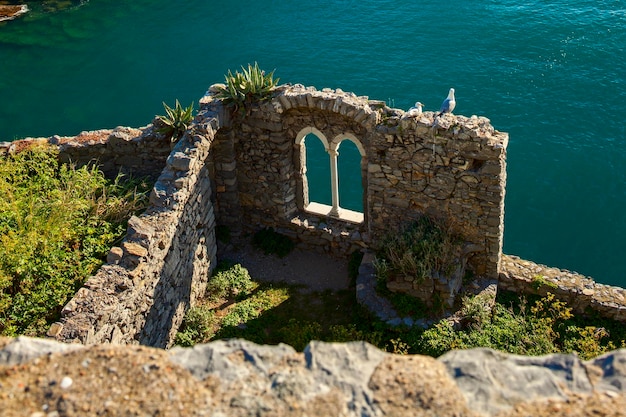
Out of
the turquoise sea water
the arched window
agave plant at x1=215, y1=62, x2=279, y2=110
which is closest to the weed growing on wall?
the turquoise sea water

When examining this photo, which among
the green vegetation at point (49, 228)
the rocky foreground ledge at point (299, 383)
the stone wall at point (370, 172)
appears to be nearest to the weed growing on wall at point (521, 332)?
the stone wall at point (370, 172)

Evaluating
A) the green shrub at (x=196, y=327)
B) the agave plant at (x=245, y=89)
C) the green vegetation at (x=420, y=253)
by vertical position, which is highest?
the agave plant at (x=245, y=89)

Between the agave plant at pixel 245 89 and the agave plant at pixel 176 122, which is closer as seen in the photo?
the agave plant at pixel 245 89

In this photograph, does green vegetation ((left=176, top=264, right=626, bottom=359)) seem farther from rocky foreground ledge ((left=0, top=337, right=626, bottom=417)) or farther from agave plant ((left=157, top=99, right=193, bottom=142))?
rocky foreground ledge ((left=0, top=337, right=626, bottom=417))

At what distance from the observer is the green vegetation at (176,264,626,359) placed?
48.5 feet

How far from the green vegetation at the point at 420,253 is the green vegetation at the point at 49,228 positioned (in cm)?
561

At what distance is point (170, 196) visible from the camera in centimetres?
1446

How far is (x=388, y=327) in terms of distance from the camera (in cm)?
1519

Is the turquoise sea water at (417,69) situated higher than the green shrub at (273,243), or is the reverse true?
the turquoise sea water at (417,69)

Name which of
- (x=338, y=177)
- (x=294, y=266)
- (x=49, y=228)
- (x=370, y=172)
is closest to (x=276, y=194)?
(x=294, y=266)

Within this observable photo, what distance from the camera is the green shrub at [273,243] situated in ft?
58.9

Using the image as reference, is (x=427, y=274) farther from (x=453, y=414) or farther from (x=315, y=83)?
(x=315, y=83)

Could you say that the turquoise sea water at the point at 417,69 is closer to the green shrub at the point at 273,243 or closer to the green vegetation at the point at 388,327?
the green vegetation at the point at 388,327

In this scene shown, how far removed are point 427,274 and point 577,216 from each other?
8.55m
